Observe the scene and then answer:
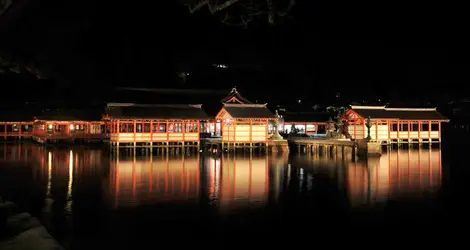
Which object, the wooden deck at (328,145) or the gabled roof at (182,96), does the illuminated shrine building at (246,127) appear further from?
the gabled roof at (182,96)

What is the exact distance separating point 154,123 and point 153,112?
921 millimetres

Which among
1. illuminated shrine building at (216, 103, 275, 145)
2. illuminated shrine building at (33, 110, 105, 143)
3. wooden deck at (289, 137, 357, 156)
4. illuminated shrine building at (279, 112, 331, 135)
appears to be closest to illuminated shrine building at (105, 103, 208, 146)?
illuminated shrine building at (216, 103, 275, 145)

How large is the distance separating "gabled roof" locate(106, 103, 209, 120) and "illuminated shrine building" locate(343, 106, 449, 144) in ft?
42.5

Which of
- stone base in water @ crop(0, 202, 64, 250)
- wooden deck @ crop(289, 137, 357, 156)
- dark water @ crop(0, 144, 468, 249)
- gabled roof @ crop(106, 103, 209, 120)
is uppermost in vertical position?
→ gabled roof @ crop(106, 103, 209, 120)

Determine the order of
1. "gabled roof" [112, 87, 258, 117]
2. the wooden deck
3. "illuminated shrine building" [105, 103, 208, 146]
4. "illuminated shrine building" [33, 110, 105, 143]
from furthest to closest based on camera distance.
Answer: "gabled roof" [112, 87, 258, 117]
"illuminated shrine building" [33, 110, 105, 143]
"illuminated shrine building" [105, 103, 208, 146]
the wooden deck

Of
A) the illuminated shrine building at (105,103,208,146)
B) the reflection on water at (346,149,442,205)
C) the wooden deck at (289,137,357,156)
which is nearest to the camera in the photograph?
the reflection on water at (346,149,442,205)

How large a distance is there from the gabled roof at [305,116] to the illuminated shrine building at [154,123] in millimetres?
14748

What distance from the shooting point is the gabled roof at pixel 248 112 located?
110 feet

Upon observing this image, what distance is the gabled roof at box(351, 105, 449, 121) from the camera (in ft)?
121

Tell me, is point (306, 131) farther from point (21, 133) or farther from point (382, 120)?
point (21, 133)

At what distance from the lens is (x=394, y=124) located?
130ft

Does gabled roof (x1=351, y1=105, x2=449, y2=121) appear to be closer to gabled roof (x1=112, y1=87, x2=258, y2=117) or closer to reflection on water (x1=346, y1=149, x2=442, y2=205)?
gabled roof (x1=112, y1=87, x2=258, y2=117)

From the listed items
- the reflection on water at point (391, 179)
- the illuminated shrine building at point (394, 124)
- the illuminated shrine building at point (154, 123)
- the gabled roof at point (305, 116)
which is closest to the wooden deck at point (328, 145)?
the reflection on water at point (391, 179)

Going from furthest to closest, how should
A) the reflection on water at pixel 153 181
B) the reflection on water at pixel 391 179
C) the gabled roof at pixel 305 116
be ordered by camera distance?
the gabled roof at pixel 305 116 → the reflection on water at pixel 391 179 → the reflection on water at pixel 153 181
